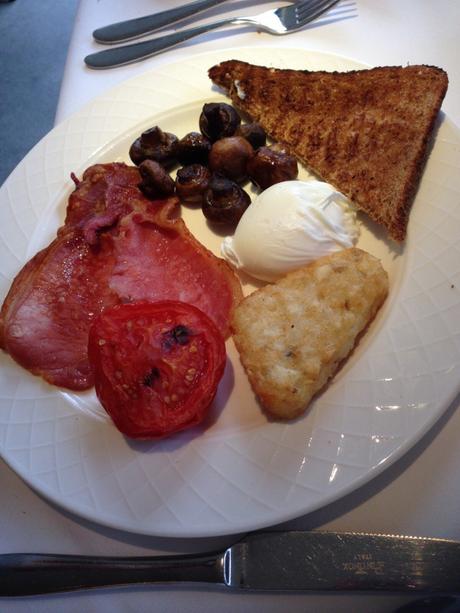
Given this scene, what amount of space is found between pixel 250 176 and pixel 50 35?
4070 mm

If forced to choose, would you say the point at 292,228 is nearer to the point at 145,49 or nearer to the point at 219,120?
the point at 219,120

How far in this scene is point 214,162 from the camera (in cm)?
220

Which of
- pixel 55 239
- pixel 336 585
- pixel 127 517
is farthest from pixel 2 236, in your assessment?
pixel 336 585

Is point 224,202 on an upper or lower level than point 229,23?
lower

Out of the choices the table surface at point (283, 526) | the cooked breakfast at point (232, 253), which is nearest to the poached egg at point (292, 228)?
the cooked breakfast at point (232, 253)

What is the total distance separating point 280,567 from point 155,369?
71 cm

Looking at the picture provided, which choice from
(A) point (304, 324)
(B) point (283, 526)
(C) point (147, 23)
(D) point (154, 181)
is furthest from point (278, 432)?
(C) point (147, 23)

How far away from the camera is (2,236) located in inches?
86.7

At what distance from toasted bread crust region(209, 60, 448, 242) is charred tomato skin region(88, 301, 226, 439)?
88cm

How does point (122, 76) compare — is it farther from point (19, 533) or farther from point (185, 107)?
point (19, 533)

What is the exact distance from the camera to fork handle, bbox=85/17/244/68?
287cm

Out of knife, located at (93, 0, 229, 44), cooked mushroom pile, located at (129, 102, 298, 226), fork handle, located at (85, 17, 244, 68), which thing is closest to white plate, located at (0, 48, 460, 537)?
cooked mushroom pile, located at (129, 102, 298, 226)

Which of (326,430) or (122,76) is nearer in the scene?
(326,430)

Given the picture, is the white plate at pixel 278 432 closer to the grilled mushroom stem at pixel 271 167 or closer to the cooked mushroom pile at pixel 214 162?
the grilled mushroom stem at pixel 271 167
